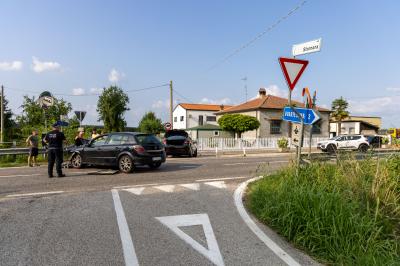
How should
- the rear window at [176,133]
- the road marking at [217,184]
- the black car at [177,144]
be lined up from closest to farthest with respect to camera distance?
the road marking at [217,184], the black car at [177,144], the rear window at [176,133]

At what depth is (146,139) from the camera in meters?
11.1

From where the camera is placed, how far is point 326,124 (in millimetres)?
37875

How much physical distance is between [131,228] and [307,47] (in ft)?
16.3

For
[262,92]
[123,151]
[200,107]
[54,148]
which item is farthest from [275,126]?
[54,148]

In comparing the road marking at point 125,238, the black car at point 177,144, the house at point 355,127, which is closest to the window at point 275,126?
the black car at point 177,144

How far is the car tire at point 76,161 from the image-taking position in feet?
38.2

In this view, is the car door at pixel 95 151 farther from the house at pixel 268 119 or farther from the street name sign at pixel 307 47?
the house at pixel 268 119

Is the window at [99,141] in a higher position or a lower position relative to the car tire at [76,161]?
higher

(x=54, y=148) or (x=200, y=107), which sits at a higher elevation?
(x=200, y=107)

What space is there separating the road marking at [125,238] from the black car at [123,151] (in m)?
4.44

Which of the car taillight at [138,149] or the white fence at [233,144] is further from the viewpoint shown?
the white fence at [233,144]

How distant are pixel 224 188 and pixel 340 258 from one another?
4.46 m

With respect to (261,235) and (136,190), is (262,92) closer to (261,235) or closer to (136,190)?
(136,190)

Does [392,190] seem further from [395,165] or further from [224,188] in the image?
[224,188]
